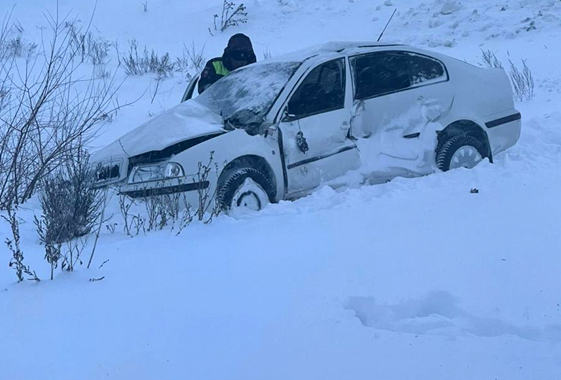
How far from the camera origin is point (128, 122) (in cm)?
1099

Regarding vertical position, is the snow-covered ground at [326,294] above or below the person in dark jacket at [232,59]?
below

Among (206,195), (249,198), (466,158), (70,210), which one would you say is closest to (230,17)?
(466,158)

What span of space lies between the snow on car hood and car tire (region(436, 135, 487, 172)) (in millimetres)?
2152

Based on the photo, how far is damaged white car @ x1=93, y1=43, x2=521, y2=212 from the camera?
5566mm

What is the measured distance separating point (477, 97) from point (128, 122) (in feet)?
19.7

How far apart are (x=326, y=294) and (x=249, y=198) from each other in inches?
84.8

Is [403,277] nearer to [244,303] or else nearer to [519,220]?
[244,303]

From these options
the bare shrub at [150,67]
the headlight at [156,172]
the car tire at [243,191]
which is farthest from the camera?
the bare shrub at [150,67]

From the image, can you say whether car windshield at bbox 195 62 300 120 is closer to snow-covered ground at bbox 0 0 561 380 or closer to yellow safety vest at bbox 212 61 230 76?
snow-covered ground at bbox 0 0 561 380

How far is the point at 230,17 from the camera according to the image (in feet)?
66.8

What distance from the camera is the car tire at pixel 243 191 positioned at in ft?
18.1

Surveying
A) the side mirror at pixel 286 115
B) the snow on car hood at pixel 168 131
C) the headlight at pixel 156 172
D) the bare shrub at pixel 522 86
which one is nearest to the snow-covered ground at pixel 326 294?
the headlight at pixel 156 172

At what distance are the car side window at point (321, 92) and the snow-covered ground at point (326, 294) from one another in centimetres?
75

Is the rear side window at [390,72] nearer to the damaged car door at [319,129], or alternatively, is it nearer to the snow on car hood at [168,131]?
the damaged car door at [319,129]
